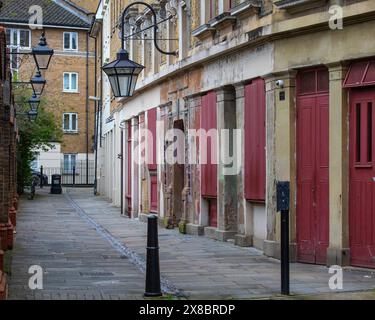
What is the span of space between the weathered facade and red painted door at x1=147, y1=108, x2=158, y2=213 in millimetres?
1055

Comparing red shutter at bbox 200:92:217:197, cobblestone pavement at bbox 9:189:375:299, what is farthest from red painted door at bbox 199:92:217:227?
cobblestone pavement at bbox 9:189:375:299

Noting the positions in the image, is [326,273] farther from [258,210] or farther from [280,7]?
[280,7]

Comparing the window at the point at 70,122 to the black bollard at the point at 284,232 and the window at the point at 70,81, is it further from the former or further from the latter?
the black bollard at the point at 284,232

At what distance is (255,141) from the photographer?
15672 millimetres

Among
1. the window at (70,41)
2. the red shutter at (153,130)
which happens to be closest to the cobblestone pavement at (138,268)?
the red shutter at (153,130)

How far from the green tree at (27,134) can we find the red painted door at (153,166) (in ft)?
38.2

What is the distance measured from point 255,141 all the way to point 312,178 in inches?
86.9

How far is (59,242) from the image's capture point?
17734mm

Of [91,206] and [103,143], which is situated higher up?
[103,143]

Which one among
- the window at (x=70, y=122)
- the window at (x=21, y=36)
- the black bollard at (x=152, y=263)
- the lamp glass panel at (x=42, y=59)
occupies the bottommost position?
the black bollard at (x=152, y=263)

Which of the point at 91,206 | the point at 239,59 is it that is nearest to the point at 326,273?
the point at 239,59

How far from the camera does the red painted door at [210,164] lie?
18.1m
